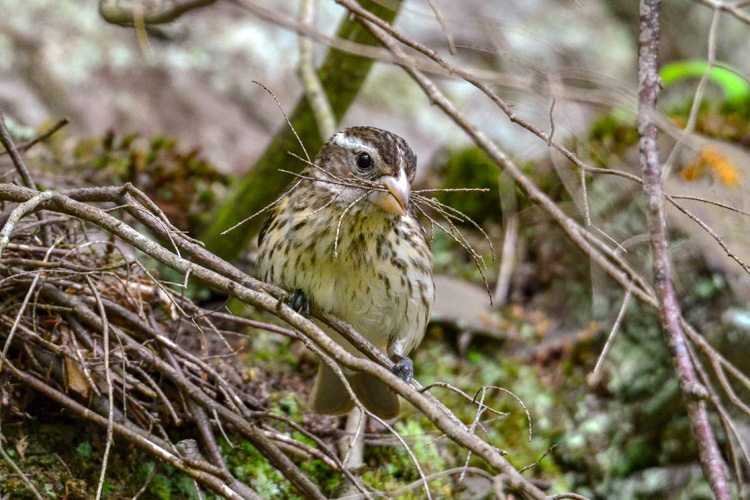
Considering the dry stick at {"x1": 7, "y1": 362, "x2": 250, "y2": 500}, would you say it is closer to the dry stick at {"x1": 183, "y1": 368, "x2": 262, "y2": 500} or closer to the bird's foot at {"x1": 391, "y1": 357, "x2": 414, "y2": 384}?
the dry stick at {"x1": 183, "y1": 368, "x2": 262, "y2": 500}

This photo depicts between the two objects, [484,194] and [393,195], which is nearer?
[393,195]

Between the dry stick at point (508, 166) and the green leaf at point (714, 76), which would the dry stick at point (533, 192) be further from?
the green leaf at point (714, 76)

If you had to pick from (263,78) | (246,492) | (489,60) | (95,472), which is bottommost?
(95,472)

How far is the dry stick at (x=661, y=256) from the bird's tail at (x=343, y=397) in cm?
179

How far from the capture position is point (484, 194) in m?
6.36

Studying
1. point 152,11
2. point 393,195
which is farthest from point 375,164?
point 152,11

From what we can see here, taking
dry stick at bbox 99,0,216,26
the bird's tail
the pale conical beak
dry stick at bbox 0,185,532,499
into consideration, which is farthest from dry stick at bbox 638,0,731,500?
dry stick at bbox 99,0,216,26

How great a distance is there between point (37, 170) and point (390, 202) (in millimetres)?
2751

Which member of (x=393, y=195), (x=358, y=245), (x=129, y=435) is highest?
(x=393, y=195)

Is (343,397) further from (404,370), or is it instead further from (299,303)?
(299,303)

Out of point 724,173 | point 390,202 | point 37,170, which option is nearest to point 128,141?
point 37,170

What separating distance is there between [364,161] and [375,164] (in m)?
0.07

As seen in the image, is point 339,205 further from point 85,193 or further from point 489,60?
point 489,60

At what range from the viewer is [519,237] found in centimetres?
635
